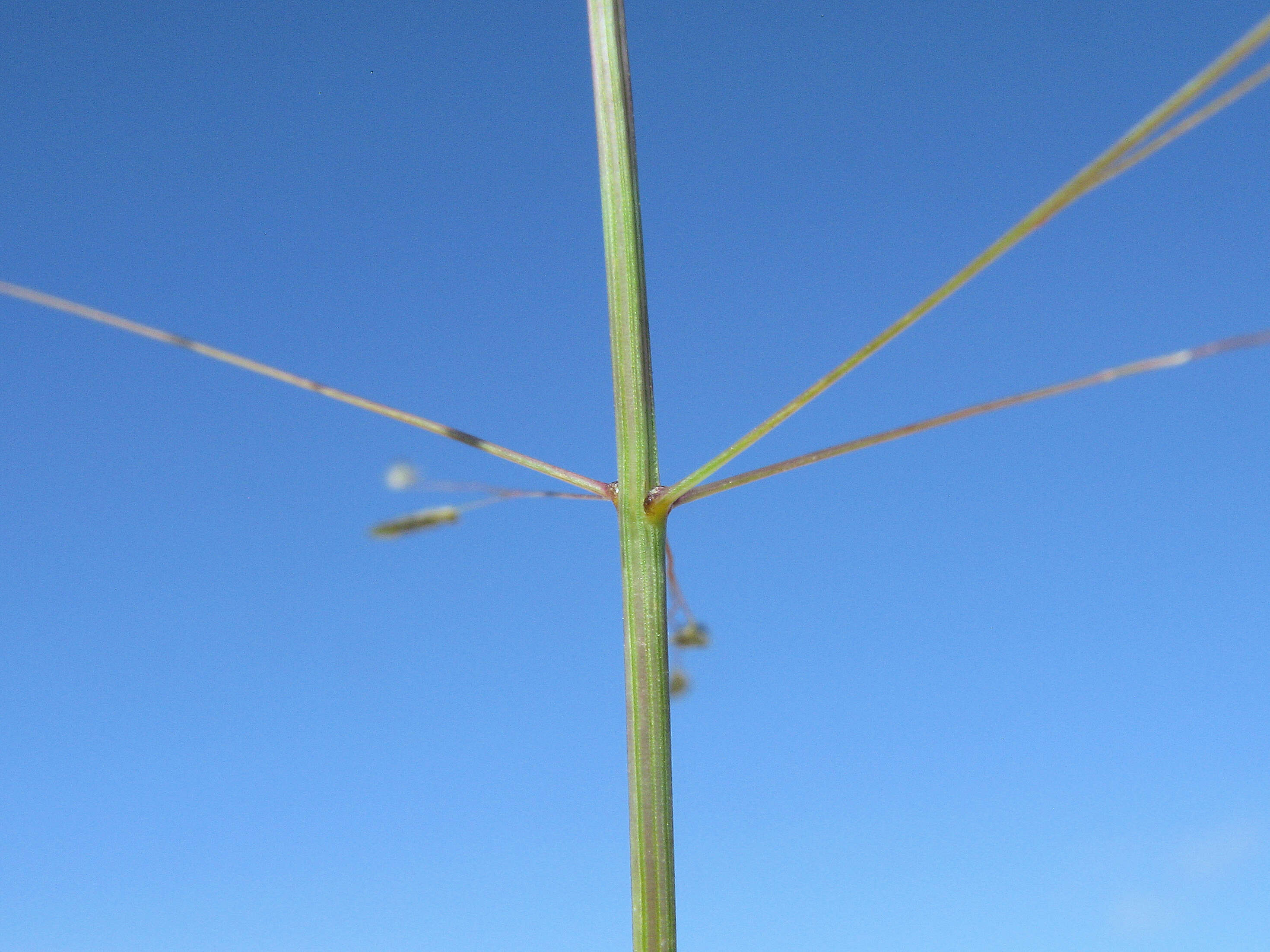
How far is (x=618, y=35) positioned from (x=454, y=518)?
745 mm

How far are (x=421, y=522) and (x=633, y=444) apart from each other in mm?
373

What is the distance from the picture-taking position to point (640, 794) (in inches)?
59.9

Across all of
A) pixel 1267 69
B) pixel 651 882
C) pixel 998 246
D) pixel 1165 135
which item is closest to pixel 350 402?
pixel 651 882

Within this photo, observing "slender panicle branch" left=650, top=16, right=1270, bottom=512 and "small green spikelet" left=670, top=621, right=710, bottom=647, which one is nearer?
"slender panicle branch" left=650, top=16, right=1270, bottom=512

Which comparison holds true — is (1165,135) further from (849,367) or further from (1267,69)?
(849,367)

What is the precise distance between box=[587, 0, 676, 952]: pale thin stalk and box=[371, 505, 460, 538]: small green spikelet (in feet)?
0.96

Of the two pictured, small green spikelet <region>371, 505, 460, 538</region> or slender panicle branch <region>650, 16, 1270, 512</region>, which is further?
small green spikelet <region>371, 505, 460, 538</region>

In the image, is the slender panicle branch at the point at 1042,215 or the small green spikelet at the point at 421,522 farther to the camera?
the small green spikelet at the point at 421,522

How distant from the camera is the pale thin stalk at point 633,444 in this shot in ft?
5.04

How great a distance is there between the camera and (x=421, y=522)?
177cm

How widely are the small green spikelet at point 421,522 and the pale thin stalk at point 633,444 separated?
11.5 inches

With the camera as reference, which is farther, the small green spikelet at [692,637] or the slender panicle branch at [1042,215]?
the small green spikelet at [692,637]

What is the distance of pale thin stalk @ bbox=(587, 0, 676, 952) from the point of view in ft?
5.04

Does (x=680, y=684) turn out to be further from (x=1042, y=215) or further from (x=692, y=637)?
(x=1042, y=215)
